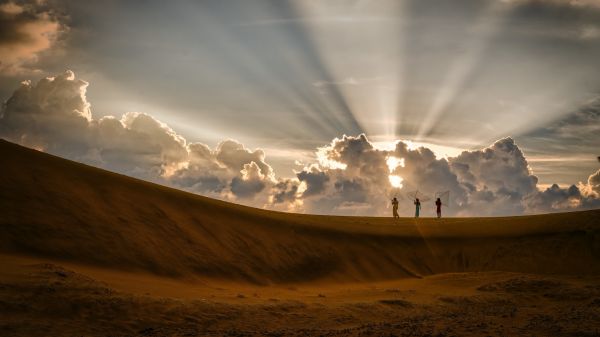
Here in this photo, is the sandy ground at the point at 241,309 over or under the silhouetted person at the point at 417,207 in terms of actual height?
under

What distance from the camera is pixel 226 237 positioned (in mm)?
21312

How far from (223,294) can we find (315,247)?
10065mm

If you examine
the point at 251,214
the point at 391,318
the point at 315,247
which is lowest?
the point at 391,318

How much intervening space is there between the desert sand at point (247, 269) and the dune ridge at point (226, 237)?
0.07 metres

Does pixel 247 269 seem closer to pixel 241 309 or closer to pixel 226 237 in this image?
pixel 226 237

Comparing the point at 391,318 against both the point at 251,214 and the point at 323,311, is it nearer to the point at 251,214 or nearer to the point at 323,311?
the point at 323,311

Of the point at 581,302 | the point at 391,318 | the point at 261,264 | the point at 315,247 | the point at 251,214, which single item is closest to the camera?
the point at 391,318

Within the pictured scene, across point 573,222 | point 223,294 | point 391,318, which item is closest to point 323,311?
point 391,318

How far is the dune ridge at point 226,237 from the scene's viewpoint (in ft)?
53.0

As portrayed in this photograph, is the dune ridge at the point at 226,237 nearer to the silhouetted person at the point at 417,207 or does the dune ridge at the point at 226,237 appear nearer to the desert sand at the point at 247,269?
the desert sand at the point at 247,269

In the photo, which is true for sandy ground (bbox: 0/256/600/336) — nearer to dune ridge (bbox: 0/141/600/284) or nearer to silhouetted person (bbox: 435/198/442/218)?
dune ridge (bbox: 0/141/600/284)

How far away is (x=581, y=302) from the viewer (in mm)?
15992

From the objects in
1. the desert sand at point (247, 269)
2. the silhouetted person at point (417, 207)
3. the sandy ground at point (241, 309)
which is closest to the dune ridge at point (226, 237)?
the desert sand at point (247, 269)

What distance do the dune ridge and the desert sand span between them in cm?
7
